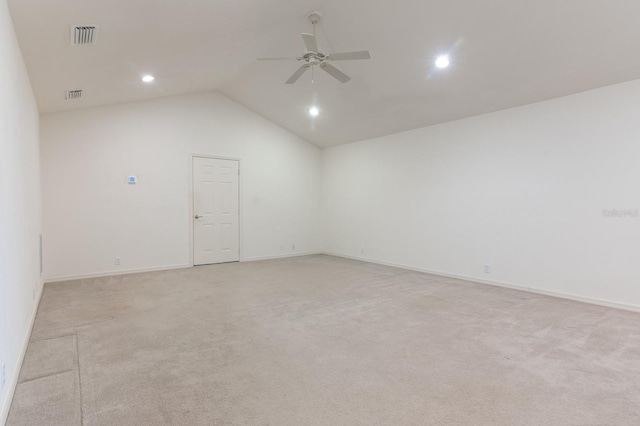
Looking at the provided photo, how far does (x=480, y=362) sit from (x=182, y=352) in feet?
7.80

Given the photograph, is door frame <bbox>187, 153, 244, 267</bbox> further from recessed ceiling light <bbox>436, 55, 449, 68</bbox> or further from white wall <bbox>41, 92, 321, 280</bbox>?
recessed ceiling light <bbox>436, 55, 449, 68</bbox>

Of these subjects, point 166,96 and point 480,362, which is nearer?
point 480,362

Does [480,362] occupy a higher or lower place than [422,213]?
lower

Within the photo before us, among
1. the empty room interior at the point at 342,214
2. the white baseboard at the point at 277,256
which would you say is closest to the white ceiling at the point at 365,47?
the empty room interior at the point at 342,214

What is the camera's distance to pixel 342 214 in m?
7.71

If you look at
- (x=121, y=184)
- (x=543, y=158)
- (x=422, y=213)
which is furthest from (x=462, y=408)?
(x=121, y=184)

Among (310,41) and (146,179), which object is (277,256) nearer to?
(146,179)

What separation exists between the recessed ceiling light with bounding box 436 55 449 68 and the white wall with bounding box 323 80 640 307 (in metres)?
1.37

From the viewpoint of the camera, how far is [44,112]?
196 inches

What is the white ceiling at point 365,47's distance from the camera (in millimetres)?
2928

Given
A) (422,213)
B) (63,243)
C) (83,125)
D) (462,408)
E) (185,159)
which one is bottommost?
(462,408)

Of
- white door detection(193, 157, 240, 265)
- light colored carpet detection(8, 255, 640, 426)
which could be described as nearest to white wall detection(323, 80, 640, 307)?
light colored carpet detection(8, 255, 640, 426)

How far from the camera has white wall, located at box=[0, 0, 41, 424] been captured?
1.97 m

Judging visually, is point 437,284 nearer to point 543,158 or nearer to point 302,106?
point 543,158
